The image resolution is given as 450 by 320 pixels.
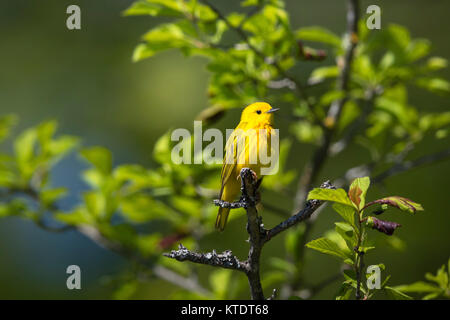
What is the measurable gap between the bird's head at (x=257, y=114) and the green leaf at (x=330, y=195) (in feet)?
1.57

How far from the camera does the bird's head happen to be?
1669 millimetres

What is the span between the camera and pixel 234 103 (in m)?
2.21

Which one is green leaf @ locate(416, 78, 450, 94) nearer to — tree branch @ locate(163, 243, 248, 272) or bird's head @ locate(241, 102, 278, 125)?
bird's head @ locate(241, 102, 278, 125)

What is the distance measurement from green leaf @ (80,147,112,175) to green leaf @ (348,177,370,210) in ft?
4.71

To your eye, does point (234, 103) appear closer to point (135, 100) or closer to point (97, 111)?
A: point (135, 100)

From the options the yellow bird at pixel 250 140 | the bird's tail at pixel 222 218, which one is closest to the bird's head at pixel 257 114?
the yellow bird at pixel 250 140

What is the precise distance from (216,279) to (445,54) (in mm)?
3377

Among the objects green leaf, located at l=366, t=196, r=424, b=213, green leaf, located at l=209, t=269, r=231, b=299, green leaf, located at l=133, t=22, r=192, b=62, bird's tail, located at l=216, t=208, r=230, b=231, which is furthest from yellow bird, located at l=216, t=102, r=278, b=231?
green leaf, located at l=209, t=269, r=231, b=299

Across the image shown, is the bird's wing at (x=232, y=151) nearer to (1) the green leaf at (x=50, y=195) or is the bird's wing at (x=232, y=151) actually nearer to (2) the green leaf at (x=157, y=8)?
(2) the green leaf at (x=157, y=8)

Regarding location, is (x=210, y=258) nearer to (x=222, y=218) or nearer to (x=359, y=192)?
(x=359, y=192)

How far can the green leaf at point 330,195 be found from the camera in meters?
1.23

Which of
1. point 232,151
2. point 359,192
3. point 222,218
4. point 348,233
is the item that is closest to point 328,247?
point 348,233

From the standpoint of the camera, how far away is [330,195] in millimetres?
1259

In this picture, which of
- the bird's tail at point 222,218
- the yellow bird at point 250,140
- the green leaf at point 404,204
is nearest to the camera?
the green leaf at point 404,204
